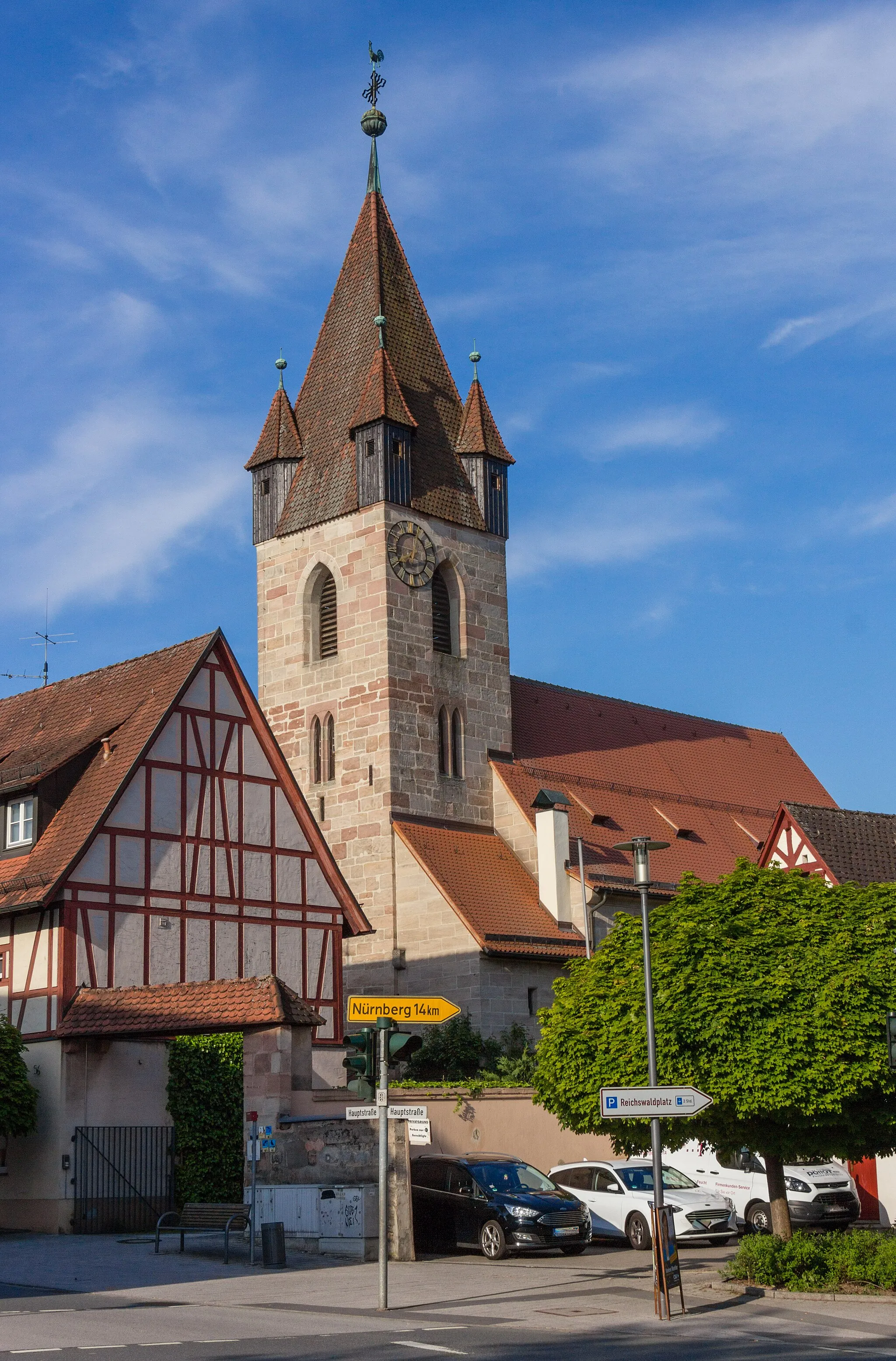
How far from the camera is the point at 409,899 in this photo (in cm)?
4094

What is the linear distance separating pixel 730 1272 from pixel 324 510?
93.1 feet

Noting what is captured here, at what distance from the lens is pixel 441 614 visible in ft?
149

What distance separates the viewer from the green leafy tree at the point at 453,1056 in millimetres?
37812

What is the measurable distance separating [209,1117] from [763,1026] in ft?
→ 39.4

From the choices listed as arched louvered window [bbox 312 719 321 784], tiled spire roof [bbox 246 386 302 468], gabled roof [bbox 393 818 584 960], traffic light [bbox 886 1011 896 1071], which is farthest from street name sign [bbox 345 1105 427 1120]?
tiled spire roof [bbox 246 386 302 468]

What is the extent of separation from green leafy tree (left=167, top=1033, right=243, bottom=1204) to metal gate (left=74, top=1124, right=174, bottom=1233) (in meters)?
0.26

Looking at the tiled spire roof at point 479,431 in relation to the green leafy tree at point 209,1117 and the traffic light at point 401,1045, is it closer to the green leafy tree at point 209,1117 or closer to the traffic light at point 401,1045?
the green leafy tree at point 209,1117

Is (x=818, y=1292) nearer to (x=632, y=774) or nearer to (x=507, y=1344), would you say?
(x=507, y=1344)

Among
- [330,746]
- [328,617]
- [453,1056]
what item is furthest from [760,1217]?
[328,617]

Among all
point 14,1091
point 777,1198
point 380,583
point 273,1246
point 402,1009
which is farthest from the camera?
point 380,583

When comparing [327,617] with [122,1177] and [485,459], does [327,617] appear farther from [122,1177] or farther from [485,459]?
[122,1177]

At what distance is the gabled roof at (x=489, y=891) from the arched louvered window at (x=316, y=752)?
2.95 meters

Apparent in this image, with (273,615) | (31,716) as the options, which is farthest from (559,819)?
(31,716)

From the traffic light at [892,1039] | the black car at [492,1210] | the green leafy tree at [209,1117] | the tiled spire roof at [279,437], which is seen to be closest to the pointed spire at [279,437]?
the tiled spire roof at [279,437]
